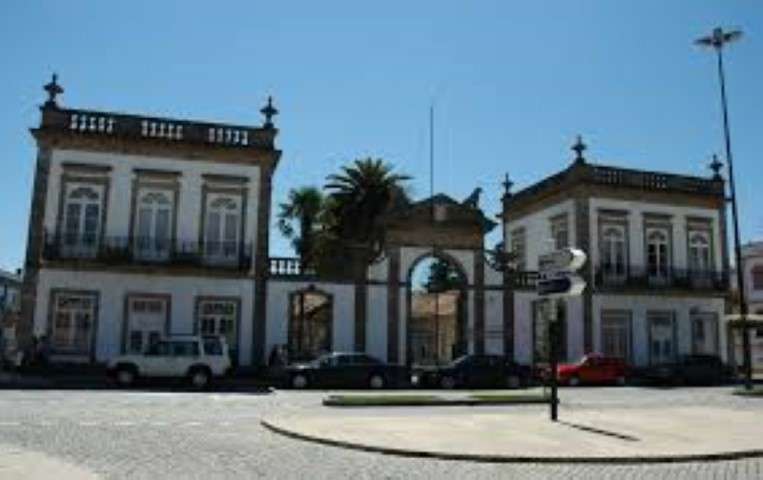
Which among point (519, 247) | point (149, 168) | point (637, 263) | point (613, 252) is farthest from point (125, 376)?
point (519, 247)

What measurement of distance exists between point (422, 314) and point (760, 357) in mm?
24876

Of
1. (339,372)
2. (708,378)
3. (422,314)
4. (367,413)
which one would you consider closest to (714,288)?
(708,378)

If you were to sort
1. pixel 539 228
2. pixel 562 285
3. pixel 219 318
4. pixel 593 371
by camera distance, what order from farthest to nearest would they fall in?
1. pixel 539 228
2. pixel 593 371
3. pixel 219 318
4. pixel 562 285

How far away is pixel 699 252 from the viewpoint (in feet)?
145

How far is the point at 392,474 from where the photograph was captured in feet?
32.8

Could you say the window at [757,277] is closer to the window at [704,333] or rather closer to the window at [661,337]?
the window at [704,333]

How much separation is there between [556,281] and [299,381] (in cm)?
1578

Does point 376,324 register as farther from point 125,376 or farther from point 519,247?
point 519,247

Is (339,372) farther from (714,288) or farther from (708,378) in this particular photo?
(714,288)

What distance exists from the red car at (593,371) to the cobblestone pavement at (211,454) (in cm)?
2071

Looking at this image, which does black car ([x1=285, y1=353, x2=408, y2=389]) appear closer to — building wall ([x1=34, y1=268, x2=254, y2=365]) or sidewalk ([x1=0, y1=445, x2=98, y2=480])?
building wall ([x1=34, y1=268, x2=254, y2=365])

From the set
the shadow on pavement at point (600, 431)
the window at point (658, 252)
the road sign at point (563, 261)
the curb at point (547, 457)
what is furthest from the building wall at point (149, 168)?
the curb at point (547, 457)

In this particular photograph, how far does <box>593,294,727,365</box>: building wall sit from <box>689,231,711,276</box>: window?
1.59m

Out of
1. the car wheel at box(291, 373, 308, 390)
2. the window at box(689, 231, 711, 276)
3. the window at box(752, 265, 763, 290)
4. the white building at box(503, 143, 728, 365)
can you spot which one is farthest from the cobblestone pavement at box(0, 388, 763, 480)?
the window at box(752, 265, 763, 290)
